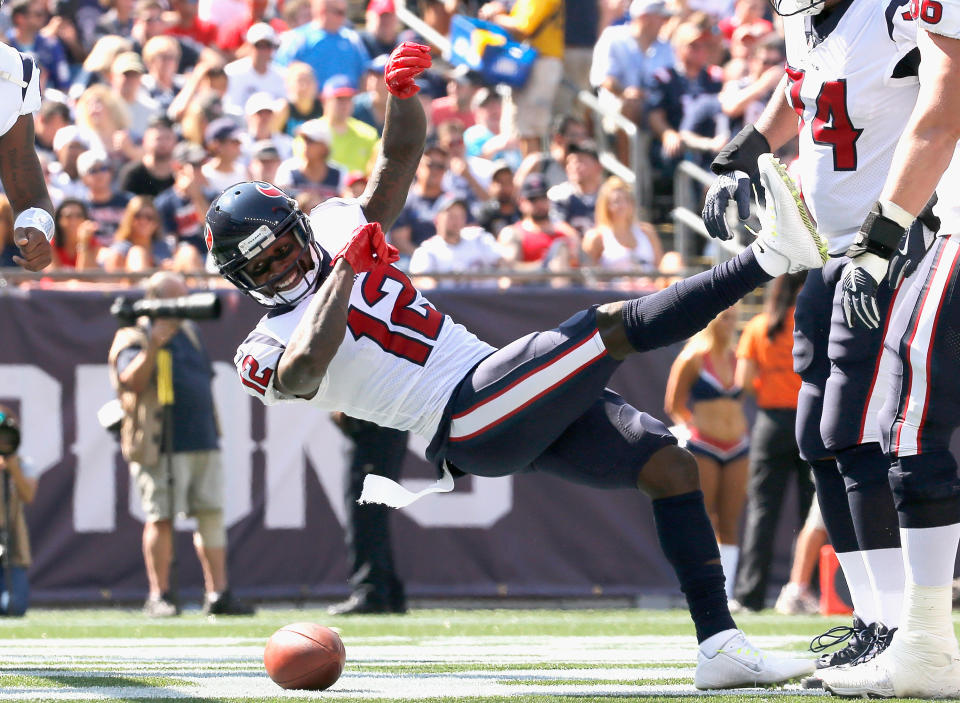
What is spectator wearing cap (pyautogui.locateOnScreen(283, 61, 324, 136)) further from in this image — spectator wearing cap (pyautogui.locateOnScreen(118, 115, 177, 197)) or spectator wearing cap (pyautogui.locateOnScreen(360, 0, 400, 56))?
spectator wearing cap (pyautogui.locateOnScreen(118, 115, 177, 197))

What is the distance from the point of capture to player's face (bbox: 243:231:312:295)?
15.0ft

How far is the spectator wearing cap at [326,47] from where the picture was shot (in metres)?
12.4

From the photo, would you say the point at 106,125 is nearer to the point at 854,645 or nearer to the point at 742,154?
the point at 742,154

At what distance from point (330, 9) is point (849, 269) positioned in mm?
9030

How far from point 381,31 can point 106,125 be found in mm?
2955

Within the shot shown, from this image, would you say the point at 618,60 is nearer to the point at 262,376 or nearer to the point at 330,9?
the point at 330,9

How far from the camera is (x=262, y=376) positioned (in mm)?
4438

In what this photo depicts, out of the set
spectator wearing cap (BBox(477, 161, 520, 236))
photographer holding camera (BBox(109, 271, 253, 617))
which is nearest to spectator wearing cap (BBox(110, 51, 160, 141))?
spectator wearing cap (BBox(477, 161, 520, 236))

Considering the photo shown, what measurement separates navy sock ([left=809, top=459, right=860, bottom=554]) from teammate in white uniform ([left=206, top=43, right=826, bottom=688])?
417 millimetres

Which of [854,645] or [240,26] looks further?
[240,26]

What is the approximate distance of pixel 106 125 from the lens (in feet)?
35.9

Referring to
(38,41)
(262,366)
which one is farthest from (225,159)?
(262,366)

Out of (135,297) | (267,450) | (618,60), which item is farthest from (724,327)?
(618,60)

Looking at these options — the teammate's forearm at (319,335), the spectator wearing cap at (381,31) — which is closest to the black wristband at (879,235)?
the teammate's forearm at (319,335)
